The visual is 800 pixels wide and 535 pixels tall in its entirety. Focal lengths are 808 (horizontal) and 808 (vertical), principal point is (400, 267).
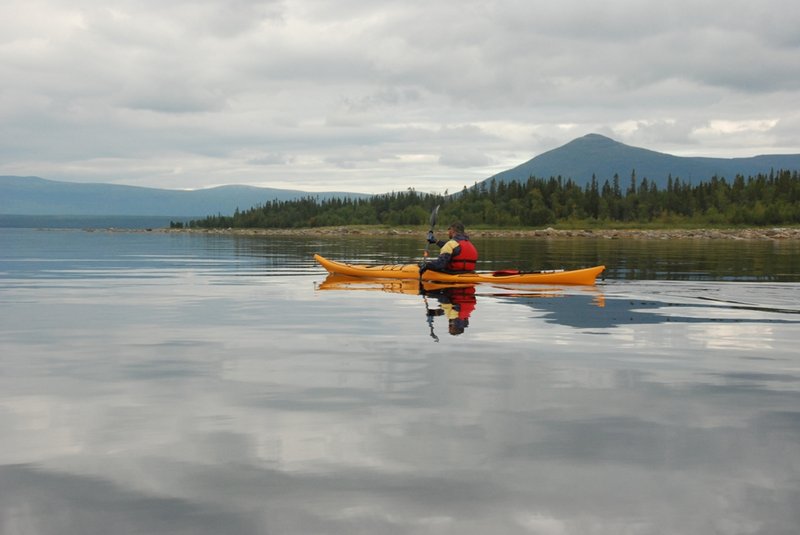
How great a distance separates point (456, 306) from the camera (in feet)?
72.7

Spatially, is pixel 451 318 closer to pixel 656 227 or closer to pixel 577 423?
pixel 577 423

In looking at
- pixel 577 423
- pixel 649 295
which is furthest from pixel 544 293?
pixel 577 423

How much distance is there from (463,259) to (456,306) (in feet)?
20.7

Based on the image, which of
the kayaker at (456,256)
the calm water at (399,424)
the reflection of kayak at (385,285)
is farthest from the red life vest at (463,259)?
the calm water at (399,424)

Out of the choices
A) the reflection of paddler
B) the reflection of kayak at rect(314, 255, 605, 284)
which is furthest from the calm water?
the reflection of kayak at rect(314, 255, 605, 284)

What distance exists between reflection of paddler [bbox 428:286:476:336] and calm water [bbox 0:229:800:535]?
21 cm

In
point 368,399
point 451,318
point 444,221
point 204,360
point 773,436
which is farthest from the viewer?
point 444,221

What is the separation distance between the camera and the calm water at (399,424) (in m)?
6.45

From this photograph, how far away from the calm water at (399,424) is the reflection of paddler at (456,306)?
212 millimetres

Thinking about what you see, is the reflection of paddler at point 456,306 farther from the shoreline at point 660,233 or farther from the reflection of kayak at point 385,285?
the shoreline at point 660,233

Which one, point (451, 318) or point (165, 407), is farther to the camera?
point (451, 318)

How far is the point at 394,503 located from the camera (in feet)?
21.7

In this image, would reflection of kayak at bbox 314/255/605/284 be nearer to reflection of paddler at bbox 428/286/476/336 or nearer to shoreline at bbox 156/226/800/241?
reflection of paddler at bbox 428/286/476/336

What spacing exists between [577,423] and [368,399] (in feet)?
8.93
